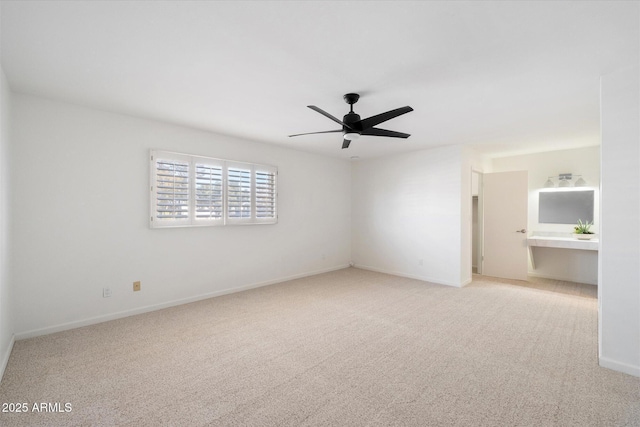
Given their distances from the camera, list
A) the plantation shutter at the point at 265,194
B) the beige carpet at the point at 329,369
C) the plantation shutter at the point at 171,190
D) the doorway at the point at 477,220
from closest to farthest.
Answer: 1. the beige carpet at the point at 329,369
2. the plantation shutter at the point at 171,190
3. the plantation shutter at the point at 265,194
4. the doorway at the point at 477,220

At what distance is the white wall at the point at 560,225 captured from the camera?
5199 millimetres

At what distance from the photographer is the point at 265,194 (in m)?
5.06

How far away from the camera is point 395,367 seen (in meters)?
2.44

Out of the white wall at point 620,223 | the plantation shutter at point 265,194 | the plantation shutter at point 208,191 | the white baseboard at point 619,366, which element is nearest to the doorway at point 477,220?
the white wall at point 620,223

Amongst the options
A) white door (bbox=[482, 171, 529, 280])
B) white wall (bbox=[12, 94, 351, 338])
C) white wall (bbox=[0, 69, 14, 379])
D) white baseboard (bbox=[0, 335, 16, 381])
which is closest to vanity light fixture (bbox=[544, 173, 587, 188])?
white door (bbox=[482, 171, 529, 280])

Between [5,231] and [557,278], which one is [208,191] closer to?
[5,231]

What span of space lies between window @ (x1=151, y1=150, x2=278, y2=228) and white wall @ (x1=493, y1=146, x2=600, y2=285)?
521 centimetres

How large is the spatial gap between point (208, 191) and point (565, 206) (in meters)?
6.52

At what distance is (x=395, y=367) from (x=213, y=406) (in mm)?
1457

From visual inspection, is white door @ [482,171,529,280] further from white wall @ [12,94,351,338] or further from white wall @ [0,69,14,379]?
white wall @ [0,69,14,379]

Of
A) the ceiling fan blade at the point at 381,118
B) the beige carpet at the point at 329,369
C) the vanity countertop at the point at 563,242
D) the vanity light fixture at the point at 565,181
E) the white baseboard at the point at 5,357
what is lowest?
the beige carpet at the point at 329,369

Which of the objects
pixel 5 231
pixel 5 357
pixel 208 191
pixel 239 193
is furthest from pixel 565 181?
pixel 5 357

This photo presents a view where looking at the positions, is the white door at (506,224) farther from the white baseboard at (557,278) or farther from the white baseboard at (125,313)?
the white baseboard at (125,313)

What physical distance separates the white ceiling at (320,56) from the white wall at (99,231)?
1.16 feet
